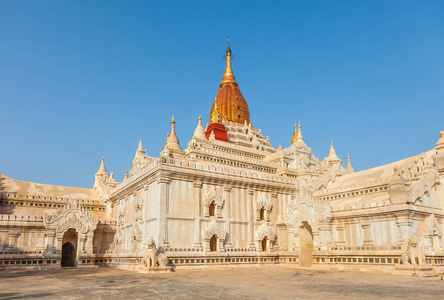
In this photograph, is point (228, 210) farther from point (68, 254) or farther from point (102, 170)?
point (102, 170)

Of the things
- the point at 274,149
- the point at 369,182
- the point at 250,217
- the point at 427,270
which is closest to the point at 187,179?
the point at 250,217

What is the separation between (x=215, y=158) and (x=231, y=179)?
9.34 m

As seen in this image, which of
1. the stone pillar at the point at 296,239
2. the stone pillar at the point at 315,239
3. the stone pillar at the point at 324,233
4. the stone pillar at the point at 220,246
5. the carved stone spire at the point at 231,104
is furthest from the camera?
the carved stone spire at the point at 231,104

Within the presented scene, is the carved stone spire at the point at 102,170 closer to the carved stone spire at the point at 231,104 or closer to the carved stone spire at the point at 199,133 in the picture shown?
the carved stone spire at the point at 199,133

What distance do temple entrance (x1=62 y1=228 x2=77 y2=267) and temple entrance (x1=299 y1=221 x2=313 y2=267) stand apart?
70.5 feet

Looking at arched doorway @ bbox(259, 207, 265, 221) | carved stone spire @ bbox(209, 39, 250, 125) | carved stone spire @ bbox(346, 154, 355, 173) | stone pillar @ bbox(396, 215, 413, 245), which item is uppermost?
carved stone spire @ bbox(209, 39, 250, 125)

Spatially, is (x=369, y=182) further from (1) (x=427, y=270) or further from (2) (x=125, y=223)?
(2) (x=125, y=223)

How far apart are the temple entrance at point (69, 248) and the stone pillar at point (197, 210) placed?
45.2 ft

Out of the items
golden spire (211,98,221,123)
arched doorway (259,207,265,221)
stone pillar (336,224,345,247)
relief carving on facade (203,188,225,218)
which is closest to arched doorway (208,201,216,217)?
relief carving on facade (203,188,225,218)

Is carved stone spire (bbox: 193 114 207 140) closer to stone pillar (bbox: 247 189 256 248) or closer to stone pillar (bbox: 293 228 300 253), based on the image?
stone pillar (bbox: 247 189 256 248)

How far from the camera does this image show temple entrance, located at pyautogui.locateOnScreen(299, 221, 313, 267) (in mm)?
30672

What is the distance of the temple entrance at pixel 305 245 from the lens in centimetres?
3067

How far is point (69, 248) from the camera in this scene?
132 ft

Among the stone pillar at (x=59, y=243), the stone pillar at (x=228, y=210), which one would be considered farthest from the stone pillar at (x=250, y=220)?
the stone pillar at (x=59, y=243)
